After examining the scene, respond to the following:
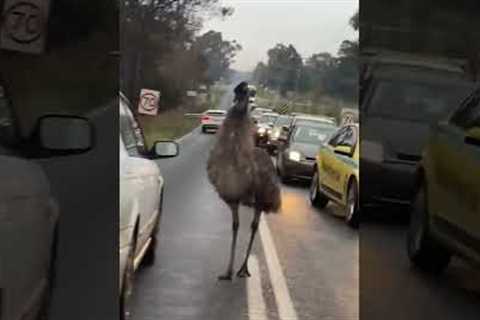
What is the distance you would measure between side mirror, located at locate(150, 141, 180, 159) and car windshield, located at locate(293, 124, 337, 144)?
1.40 ft

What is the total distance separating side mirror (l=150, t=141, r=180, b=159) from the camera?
267 cm

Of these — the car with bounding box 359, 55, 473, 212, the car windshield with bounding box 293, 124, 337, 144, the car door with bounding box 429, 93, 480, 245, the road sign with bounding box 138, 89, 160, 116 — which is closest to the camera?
the car door with bounding box 429, 93, 480, 245

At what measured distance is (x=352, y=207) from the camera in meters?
2.71

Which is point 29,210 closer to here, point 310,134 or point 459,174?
point 310,134

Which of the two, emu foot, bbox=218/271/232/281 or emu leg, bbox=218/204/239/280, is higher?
emu leg, bbox=218/204/239/280

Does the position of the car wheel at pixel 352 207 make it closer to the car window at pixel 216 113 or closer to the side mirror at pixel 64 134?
the car window at pixel 216 113

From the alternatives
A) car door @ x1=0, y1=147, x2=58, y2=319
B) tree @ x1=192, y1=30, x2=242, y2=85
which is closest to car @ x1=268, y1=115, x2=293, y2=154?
tree @ x1=192, y1=30, x2=242, y2=85

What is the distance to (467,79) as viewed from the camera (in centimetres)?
250

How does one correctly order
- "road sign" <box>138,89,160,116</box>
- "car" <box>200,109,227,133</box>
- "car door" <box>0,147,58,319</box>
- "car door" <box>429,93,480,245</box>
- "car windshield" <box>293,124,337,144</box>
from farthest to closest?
1. "car windshield" <box>293,124,337,144</box>
2. "car" <box>200,109,227,133</box>
3. "road sign" <box>138,89,160,116</box>
4. "car door" <box>429,93,480,245</box>
5. "car door" <box>0,147,58,319</box>

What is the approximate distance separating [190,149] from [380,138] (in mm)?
633

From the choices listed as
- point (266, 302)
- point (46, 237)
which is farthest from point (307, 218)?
point (46, 237)

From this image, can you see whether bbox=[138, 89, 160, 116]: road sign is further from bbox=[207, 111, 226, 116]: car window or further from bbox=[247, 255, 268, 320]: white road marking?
bbox=[247, 255, 268, 320]: white road marking

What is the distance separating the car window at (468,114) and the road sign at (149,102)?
928 mm

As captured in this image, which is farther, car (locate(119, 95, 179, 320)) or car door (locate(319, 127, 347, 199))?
car door (locate(319, 127, 347, 199))
